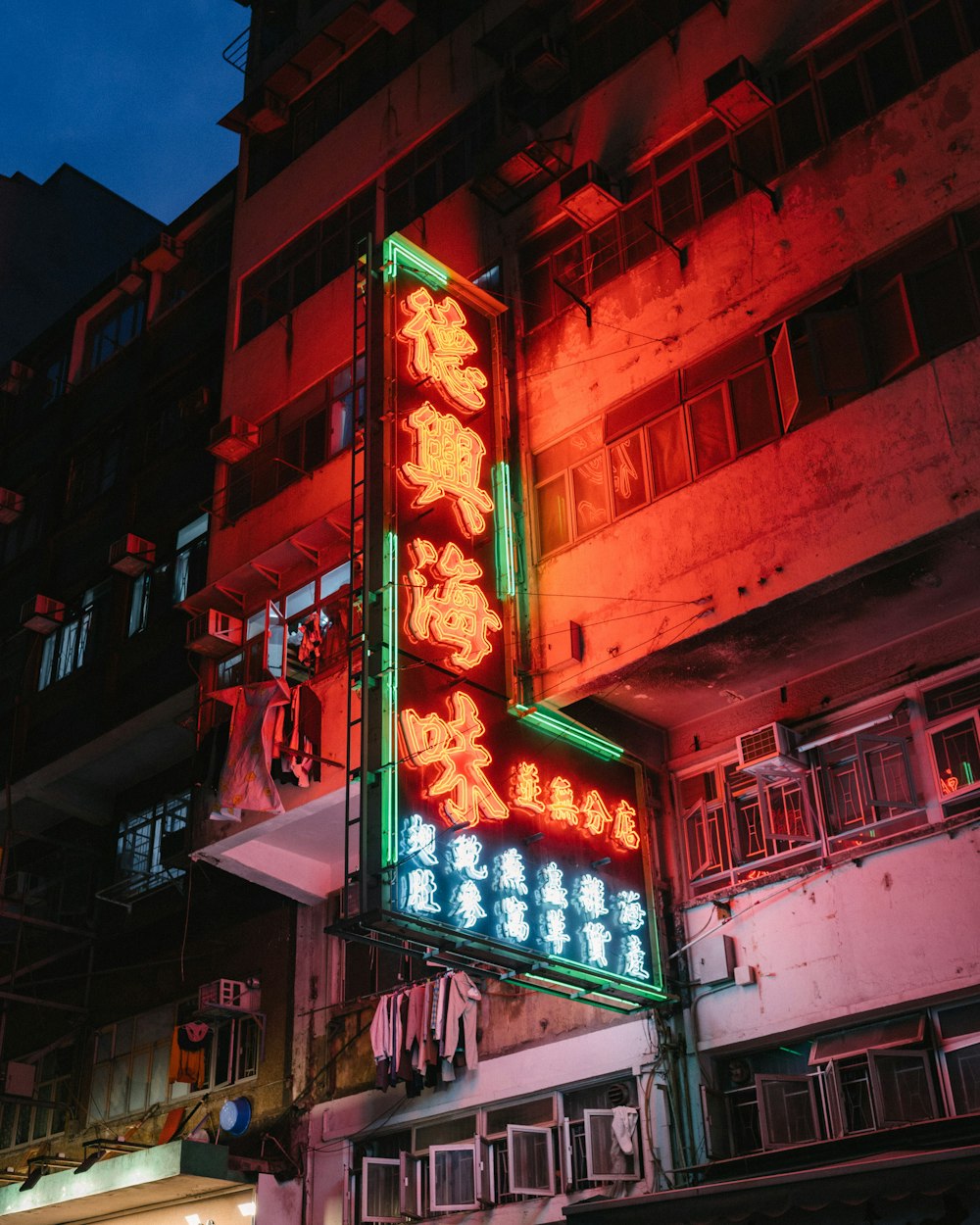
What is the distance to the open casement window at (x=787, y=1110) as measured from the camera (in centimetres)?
1060

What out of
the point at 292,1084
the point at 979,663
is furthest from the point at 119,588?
the point at 979,663

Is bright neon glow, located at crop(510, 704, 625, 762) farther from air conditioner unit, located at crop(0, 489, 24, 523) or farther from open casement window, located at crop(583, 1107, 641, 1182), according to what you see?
air conditioner unit, located at crop(0, 489, 24, 523)

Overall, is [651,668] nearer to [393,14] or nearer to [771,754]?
[771,754]

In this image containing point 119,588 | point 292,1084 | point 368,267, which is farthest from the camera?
point 119,588

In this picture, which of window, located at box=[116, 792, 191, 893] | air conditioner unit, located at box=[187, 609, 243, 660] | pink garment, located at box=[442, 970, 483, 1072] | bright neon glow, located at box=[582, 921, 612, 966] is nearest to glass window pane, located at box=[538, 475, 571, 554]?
bright neon glow, located at box=[582, 921, 612, 966]

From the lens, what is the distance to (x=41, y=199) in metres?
31.8

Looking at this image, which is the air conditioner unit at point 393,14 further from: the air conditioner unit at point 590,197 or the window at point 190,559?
the window at point 190,559

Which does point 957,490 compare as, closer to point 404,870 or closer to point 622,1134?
point 404,870

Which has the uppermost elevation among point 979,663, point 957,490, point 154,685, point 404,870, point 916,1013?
point 154,685

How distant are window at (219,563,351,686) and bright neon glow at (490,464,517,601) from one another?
2.83m

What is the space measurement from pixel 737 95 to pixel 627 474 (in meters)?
4.31

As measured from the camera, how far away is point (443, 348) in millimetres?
14219

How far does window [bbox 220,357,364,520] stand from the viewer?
55.8 feet

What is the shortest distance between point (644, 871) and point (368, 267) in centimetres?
734
